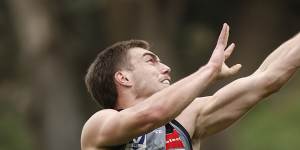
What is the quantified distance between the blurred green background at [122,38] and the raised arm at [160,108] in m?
14.3

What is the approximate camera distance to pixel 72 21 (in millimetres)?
25094

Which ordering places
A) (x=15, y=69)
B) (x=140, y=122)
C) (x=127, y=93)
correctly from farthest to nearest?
(x=15, y=69) < (x=127, y=93) < (x=140, y=122)

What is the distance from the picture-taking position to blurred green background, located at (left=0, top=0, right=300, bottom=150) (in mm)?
23391

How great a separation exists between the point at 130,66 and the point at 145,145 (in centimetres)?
75

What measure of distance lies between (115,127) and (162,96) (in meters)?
0.48

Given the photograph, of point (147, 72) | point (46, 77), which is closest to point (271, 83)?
point (147, 72)

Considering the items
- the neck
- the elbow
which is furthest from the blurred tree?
the elbow

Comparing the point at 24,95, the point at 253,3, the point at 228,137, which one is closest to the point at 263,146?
the point at 228,137

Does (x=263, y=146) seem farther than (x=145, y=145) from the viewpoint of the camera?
Yes

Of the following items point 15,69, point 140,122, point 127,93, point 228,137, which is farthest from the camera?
point 15,69

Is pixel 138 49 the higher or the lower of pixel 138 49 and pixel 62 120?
the lower

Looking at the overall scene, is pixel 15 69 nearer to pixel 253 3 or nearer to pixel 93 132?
pixel 253 3

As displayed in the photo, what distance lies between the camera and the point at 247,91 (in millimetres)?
8812

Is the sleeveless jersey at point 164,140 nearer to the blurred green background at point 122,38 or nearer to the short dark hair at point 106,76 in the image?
the short dark hair at point 106,76
